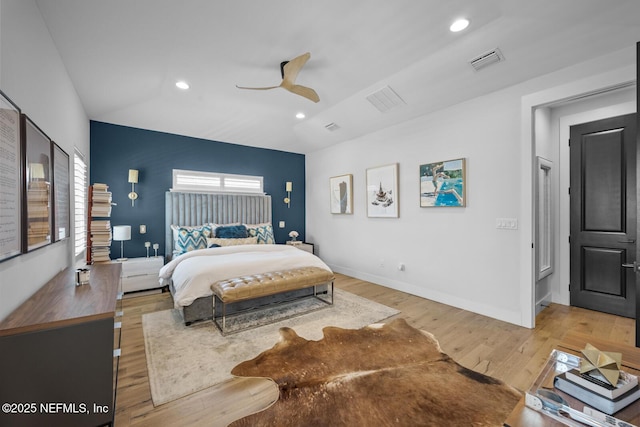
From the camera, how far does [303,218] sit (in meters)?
6.45

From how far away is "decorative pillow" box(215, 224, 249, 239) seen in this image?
4547 mm

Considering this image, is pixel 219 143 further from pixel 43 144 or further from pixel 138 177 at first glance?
pixel 43 144

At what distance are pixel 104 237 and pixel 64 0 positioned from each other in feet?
7.58

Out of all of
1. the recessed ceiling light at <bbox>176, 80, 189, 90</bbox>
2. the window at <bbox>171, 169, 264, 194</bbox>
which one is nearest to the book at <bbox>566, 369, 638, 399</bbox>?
the recessed ceiling light at <bbox>176, 80, 189, 90</bbox>

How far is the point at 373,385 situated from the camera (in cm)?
194

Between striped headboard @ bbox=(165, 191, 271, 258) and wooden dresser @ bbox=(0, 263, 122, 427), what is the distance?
3403 mm

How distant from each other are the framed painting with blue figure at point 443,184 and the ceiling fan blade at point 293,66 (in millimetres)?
2271

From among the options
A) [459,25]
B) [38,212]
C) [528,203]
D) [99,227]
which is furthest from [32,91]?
[528,203]

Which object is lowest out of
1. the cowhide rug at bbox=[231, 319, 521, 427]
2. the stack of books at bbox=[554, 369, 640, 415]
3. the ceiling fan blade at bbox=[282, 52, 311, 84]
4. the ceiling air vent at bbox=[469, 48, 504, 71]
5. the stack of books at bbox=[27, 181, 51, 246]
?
the cowhide rug at bbox=[231, 319, 521, 427]

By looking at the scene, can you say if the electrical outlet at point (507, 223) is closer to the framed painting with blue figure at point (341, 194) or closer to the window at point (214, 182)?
the framed painting with blue figure at point (341, 194)

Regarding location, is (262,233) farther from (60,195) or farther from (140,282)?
(60,195)

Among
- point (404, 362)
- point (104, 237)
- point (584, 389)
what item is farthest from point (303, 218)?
point (584, 389)

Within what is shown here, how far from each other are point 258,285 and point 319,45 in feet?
8.41

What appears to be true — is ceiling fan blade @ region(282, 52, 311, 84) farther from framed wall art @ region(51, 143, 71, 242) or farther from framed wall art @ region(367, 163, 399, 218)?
framed wall art @ region(367, 163, 399, 218)
